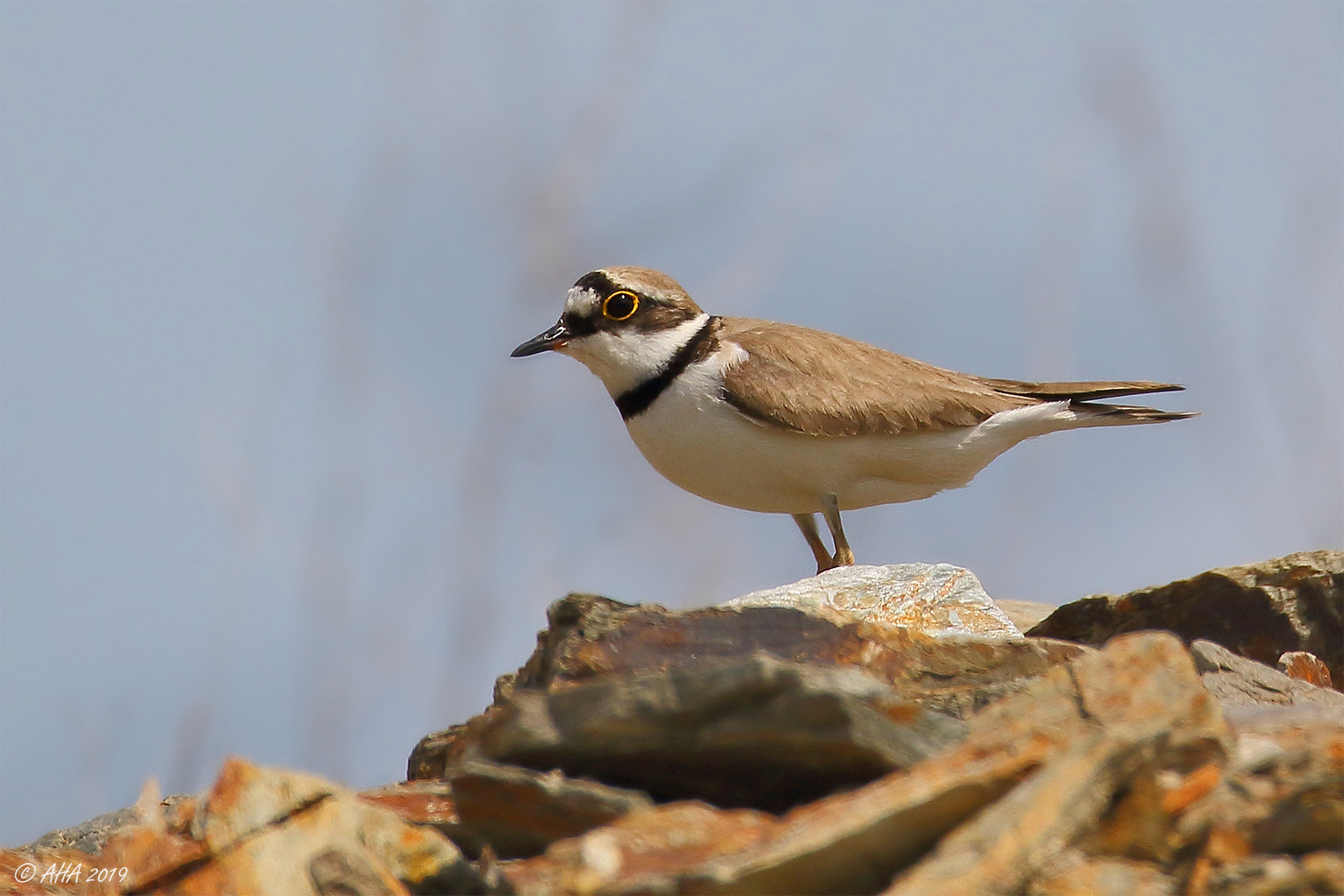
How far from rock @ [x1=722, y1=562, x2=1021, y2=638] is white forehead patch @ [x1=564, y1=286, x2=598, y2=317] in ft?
7.16

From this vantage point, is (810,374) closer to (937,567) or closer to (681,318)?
(681,318)

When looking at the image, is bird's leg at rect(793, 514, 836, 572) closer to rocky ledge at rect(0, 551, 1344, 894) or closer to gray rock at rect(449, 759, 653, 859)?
rocky ledge at rect(0, 551, 1344, 894)

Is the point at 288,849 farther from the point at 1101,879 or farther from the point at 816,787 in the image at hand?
the point at 1101,879

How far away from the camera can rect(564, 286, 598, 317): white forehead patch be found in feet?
26.2

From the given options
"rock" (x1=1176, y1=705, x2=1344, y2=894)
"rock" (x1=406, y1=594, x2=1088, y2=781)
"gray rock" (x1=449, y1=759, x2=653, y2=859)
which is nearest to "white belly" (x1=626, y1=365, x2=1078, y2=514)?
"rock" (x1=406, y1=594, x2=1088, y2=781)

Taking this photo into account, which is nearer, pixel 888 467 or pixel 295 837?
pixel 295 837

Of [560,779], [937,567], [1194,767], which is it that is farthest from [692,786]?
[937,567]

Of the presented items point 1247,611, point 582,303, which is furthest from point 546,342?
point 1247,611

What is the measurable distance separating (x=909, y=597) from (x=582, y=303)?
2606 millimetres

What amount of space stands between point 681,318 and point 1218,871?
516cm

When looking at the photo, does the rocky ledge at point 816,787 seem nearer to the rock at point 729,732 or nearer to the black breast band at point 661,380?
the rock at point 729,732

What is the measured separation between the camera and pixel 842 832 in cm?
337

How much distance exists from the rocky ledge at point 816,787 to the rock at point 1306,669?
508mm

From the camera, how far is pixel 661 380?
7.84 m
